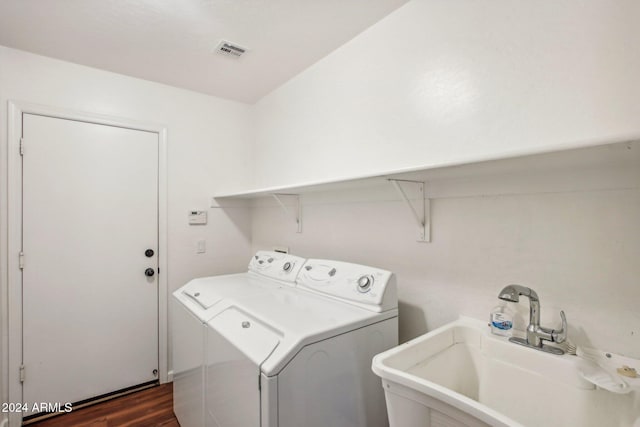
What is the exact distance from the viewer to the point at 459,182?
1.40m

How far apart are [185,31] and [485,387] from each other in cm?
230

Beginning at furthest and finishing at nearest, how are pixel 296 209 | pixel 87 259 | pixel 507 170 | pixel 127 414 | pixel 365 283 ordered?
pixel 296 209 → pixel 87 259 → pixel 127 414 → pixel 365 283 → pixel 507 170

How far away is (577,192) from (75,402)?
3.12 meters

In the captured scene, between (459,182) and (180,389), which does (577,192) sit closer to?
(459,182)

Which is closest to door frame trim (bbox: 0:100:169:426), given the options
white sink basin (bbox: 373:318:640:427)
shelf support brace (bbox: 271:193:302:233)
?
shelf support brace (bbox: 271:193:302:233)

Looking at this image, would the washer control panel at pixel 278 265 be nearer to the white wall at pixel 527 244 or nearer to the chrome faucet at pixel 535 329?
the white wall at pixel 527 244

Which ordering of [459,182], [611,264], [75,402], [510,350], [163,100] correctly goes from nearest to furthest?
1. [611,264]
2. [510,350]
3. [459,182]
4. [75,402]
5. [163,100]

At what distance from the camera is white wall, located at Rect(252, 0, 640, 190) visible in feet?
3.26

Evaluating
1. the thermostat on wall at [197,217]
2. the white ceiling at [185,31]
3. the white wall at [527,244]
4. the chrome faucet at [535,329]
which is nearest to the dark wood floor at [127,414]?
the thermostat on wall at [197,217]

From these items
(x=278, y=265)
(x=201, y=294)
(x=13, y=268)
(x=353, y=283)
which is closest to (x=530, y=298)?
(x=353, y=283)

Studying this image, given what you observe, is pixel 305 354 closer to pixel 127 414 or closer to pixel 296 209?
pixel 296 209

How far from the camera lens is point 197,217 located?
8.70 feet

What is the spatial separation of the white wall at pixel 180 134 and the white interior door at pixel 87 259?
129mm

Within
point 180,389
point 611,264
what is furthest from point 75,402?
point 611,264
